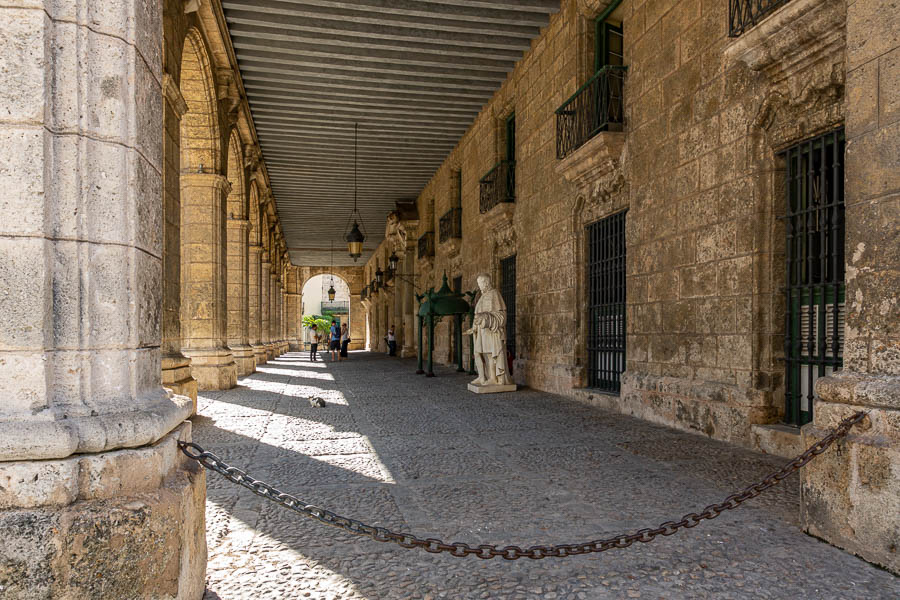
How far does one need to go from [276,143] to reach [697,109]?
11.3 meters

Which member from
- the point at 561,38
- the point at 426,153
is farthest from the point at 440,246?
the point at 561,38

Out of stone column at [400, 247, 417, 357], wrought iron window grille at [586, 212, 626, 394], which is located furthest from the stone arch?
stone column at [400, 247, 417, 357]

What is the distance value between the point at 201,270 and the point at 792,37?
8.43m

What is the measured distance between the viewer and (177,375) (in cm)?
643

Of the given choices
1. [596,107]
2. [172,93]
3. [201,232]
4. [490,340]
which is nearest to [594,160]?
[596,107]

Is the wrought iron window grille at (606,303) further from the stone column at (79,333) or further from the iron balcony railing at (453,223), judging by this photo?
the iron balcony railing at (453,223)

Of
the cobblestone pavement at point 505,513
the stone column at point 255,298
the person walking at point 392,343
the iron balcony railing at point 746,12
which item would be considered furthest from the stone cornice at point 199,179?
the person walking at point 392,343

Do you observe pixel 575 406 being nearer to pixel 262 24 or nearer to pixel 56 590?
pixel 56 590

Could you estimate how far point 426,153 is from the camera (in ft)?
51.9

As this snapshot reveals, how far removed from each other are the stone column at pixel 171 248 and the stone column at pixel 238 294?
248 inches

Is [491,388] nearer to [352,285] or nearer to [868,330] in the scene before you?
[868,330]

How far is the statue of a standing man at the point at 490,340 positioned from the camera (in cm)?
927

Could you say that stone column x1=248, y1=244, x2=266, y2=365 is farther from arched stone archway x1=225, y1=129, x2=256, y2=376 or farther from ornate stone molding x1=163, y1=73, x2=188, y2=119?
ornate stone molding x1=163, y1=73, x2=188, y2=119

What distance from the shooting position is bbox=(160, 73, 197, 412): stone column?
20.7 feet
